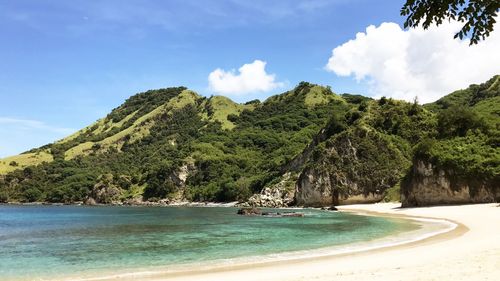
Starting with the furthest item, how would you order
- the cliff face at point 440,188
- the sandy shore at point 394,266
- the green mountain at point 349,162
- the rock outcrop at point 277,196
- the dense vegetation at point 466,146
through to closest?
the rock outcrop at point 277,196 < the green mountain at point 349,162 < the dense vegetation at point 466,146 < the cliff face at point 440,188 < the sandy shore at point 394,266

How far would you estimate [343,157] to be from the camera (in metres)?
120

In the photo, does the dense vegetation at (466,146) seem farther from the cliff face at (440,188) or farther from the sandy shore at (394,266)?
the sandy shore at (394,266)

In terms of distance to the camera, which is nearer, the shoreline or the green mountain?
the shoreline

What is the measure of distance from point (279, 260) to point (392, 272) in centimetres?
819

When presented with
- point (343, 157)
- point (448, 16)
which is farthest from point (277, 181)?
point (448, 16)

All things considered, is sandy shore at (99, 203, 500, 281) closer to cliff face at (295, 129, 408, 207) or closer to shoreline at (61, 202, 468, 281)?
shoreline at (61, 202, 468, 281)

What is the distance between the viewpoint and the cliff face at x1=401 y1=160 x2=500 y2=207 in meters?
64.8

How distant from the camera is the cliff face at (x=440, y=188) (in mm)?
64812

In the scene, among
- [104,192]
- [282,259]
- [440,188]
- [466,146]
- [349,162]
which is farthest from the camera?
[104,192]

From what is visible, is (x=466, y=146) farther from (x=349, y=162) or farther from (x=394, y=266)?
(x=394, y=266)

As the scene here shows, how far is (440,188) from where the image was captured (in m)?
72.8

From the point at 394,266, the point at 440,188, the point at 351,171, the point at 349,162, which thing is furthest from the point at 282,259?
the point at 349,162

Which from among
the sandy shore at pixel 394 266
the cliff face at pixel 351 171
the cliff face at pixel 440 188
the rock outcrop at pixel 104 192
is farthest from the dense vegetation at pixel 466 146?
the rock outcrop at pixel 104 192

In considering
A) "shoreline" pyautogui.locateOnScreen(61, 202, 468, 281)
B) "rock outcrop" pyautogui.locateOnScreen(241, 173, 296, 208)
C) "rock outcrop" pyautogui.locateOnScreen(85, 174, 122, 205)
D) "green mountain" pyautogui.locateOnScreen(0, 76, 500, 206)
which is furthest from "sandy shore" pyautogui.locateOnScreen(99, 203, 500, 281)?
"rock outcrop" pyautogui.locateOnScreen(85, 174, 122, 205)
